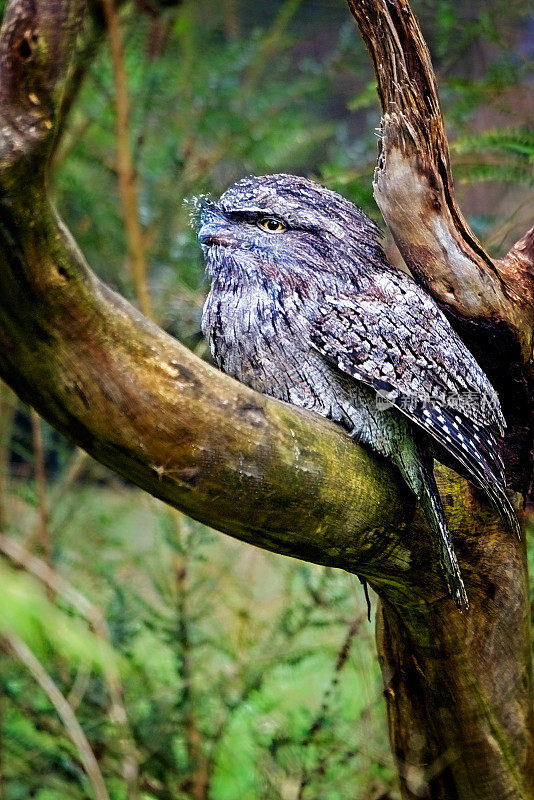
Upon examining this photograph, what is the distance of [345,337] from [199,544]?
1.40 metres

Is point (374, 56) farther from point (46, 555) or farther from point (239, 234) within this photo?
point (46, 555)

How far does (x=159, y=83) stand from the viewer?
347 centimetres

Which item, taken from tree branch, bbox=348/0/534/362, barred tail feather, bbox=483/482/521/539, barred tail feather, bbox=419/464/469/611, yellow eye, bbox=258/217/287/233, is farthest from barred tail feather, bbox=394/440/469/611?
yellow eye, bbox=258/217/287/233

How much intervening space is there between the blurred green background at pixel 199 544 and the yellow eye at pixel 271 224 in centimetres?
69

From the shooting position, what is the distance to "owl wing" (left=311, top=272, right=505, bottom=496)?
1.66 meters

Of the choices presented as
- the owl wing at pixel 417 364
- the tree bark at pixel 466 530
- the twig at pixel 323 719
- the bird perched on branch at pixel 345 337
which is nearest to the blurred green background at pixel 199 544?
the twig at pixel 323 719

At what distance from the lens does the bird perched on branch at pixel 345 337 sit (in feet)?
5.48

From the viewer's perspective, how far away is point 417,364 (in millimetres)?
1699

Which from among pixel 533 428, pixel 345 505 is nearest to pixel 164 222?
pixel 533 428

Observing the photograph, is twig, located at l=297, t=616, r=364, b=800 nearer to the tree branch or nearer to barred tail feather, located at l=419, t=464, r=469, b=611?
barred tail feather, located at l=419, t=464, r=469, b=611

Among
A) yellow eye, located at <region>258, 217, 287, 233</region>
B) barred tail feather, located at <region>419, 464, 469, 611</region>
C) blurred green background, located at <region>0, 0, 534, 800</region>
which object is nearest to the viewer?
barred tail feather, located at <region>419, 464, 469, 611</region>

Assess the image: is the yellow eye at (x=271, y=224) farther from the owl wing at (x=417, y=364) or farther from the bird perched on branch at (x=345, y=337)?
the owl wing at (x=417, y=364)

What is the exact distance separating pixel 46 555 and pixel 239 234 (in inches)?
69.3

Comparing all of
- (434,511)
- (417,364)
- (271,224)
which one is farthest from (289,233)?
(434,511)
